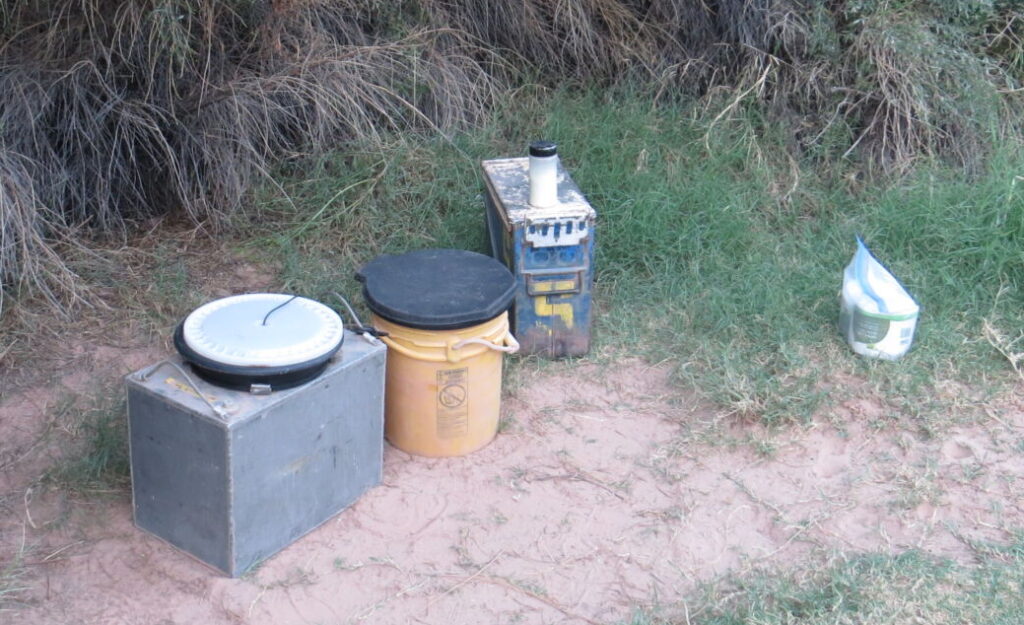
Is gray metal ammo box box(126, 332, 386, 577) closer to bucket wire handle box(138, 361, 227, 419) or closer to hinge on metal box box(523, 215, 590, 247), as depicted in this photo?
bucket wire handle box(138, 361, 227, 419)

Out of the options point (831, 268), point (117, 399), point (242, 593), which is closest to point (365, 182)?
point (117, 399)

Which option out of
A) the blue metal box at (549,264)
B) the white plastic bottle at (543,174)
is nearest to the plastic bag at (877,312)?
the blue metal box at (549,264)

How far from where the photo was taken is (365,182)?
516 centimetres

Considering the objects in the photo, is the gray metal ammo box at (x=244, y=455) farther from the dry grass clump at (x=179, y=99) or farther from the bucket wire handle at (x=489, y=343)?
the dry grass clump at (x=179, y=99)

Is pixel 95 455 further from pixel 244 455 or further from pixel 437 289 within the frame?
pixel 437 289

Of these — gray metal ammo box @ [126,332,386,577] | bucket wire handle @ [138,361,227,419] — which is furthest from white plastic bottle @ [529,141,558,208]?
bucket wire handle @ [138,361,227,419]

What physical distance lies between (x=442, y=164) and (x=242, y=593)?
2.71 metres

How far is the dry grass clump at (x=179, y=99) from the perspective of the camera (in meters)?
4.39

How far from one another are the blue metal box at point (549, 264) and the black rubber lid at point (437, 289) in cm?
25

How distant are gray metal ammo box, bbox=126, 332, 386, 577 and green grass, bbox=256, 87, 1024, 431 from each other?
1365mm

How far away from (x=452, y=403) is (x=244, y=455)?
84 centimetres

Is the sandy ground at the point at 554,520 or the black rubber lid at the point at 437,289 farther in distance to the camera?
the black rubber lid at the point at 437,289

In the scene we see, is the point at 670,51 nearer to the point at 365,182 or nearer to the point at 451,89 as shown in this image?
the point at 451,89

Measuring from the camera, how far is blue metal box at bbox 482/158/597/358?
404 centimetres
